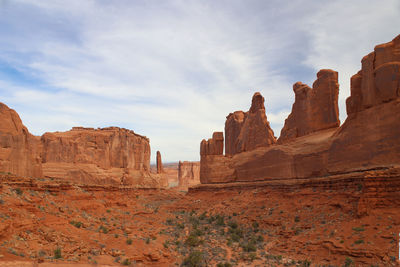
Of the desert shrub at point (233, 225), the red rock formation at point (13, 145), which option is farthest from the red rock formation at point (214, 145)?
the red rock formation at point (13, 145)

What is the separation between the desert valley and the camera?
564 inches

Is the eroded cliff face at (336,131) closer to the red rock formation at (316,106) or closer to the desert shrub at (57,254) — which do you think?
the red rock formation at (316,106)

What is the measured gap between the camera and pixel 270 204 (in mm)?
25562

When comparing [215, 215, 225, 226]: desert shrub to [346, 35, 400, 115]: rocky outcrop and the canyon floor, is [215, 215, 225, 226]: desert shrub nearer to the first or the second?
the canyon floor

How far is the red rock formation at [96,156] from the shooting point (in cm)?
4684

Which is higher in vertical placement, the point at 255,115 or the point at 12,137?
the point at 255,115

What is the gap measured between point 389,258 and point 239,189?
20043 millimetres

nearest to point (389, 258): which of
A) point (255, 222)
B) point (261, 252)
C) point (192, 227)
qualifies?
point (261, 252)

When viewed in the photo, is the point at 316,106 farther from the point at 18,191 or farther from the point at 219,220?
the point at 18,191

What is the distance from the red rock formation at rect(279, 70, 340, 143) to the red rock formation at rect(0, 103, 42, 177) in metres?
21.5

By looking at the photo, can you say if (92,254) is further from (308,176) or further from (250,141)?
(250,141)

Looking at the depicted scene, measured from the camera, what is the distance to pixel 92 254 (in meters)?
13.7

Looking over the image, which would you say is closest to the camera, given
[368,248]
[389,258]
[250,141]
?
[389,258]

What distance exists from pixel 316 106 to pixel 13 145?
22.6 m
